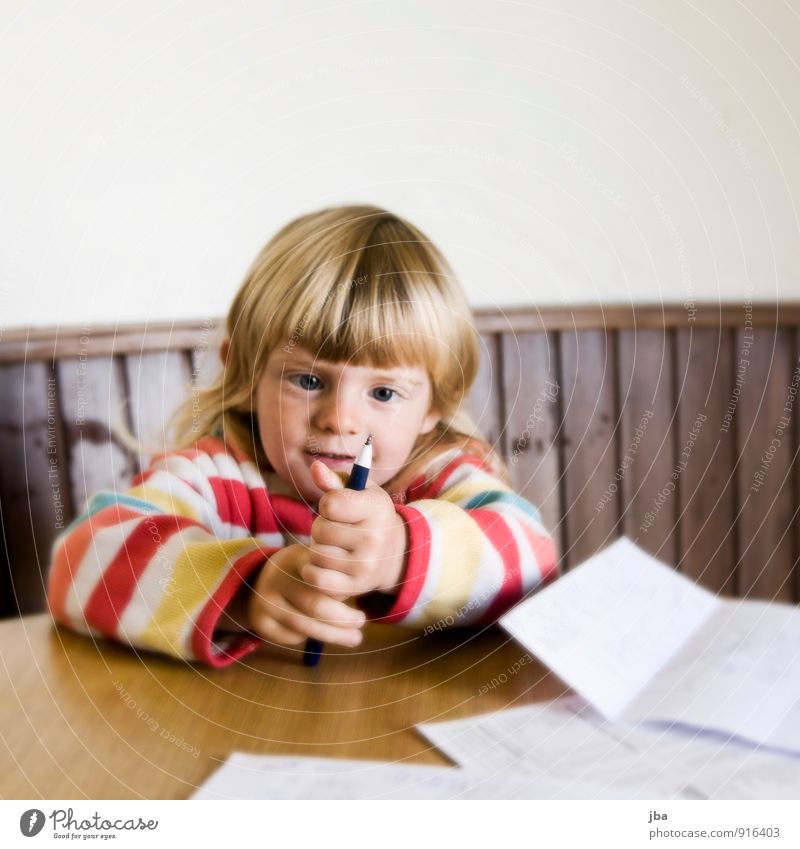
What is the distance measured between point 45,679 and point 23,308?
0.22m

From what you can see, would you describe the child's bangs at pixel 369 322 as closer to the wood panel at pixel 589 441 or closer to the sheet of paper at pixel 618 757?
the wood panel at pixel 589 441

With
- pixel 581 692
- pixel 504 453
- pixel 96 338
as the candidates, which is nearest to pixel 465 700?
pixel 581 692

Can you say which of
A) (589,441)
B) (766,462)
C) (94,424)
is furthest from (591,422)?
(94,424)

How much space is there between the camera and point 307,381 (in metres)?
0.48

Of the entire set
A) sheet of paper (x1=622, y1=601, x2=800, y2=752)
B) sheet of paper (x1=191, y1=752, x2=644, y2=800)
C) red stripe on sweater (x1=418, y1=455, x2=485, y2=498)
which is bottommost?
sheet of paper (x1=191, y1=752, x2=644, y2=800)

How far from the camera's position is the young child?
0.46 meters

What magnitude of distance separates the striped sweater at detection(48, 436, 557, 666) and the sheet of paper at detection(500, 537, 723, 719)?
0.02 meters

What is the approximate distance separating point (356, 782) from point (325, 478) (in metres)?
0.16

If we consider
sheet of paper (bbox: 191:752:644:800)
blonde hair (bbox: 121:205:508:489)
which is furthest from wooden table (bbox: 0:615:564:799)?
blonde hair (bbox: 121:205:508:489)

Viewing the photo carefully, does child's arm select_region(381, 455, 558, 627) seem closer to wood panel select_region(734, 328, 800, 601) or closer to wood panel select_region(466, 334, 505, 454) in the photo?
wood panel select_region(466, 334, 505, 454)

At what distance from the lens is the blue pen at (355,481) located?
17.4 inches

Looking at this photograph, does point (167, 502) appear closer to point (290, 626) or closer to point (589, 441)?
point (290, 626)

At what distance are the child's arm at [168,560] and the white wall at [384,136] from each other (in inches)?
4.2
